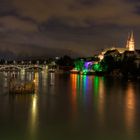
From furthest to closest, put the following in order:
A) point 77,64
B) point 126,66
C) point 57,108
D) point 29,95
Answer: point 77,64 → point 126,66 → point 29,95 → point 57,108

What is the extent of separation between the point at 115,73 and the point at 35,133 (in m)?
58.4

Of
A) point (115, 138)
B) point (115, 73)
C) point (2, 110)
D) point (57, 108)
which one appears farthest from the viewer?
point (115, 73)

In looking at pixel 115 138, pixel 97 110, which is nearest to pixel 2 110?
pixel 97 110

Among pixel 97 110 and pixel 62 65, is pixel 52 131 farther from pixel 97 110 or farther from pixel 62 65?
pixel 62 65

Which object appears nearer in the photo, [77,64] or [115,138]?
[115,138]

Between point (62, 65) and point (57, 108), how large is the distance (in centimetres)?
10618

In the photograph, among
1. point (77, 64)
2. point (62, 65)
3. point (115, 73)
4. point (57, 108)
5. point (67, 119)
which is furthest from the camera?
point (62, 65)

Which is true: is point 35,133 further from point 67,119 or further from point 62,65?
point 62,65

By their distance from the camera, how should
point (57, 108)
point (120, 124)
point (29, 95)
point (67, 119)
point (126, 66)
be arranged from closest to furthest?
point (120, 124)
point (67, 119)
point (57, 108)
point (29, 95)
point (126, 66)

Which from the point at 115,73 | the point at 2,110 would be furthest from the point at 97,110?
the point at 115,73

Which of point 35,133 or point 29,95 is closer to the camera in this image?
point 35,133

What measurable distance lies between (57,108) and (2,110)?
3.20m

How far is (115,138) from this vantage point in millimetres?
13281

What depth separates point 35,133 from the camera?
13.7 meters
